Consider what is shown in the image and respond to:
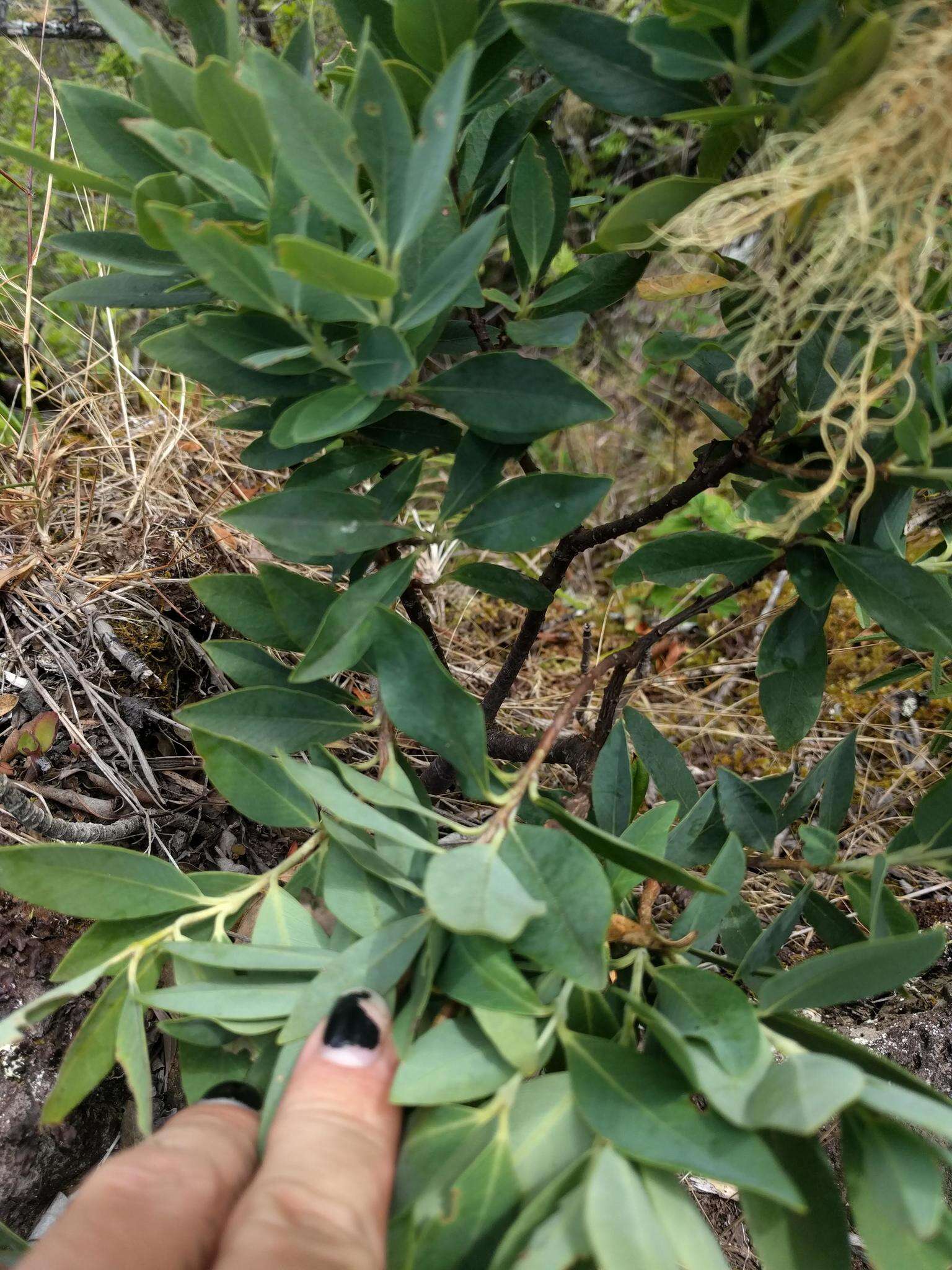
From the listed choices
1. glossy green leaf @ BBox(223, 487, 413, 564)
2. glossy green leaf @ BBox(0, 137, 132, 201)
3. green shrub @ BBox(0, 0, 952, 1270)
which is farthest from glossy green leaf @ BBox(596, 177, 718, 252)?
glossy green leaf @ BBox(0, 137, 132, 201)

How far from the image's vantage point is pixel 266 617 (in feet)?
3.06

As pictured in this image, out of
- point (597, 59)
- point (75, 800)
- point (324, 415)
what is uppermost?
point (597, 59)

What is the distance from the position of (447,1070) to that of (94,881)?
38 centimetres

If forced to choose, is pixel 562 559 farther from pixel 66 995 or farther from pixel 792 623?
pixel 66 995

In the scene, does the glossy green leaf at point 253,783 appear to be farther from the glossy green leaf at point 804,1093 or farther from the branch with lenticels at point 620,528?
the glossy green leaf at point 804,1093

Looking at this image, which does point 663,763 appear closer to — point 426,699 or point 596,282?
point 426,699

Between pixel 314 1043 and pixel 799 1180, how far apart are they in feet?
1.31

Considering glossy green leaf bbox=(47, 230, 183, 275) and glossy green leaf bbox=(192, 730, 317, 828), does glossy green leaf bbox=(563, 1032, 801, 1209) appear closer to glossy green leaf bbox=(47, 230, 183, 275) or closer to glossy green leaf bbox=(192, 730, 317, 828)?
glossy green leaf bbox=(192, 730, 317, 828)

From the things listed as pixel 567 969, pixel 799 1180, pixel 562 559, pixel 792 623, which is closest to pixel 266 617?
pixel 562 559

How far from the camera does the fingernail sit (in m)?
0.66

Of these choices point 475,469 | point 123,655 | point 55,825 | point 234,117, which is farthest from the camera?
point 123,655

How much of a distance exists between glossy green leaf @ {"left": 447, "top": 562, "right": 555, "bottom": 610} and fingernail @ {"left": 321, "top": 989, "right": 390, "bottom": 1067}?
0.46 m

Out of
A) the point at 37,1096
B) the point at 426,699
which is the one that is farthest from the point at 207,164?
the point at 37,1096

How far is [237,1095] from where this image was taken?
0.74 m
